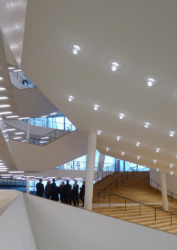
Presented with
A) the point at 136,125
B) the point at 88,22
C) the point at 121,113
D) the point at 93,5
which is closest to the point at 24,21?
the point at 88,22

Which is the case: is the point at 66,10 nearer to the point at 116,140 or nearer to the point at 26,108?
the point at 116,140

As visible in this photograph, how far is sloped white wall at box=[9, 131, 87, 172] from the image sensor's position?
1702 centimetres

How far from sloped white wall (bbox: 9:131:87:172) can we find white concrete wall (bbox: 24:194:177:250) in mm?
5693

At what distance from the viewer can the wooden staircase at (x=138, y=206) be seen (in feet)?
43.3

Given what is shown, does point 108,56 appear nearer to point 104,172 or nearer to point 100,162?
point 104,172

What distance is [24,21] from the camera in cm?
505

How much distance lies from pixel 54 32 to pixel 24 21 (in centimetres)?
57

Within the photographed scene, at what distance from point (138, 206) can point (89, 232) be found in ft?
20.0

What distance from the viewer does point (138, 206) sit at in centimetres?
1653

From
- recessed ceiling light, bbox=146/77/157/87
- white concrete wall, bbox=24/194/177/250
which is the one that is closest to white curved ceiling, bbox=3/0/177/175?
recessed ceiling light, bbox=146/77/157/87

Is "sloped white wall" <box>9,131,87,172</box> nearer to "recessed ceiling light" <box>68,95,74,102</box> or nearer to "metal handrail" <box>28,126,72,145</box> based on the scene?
"metal handrail" <box>28,126,72,145</box>

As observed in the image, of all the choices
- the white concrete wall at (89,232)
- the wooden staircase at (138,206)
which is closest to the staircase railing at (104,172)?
the wooden staircase at (138,206)

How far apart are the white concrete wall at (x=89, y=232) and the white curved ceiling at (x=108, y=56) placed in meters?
4.02

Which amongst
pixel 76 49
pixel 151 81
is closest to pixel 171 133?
pixel 151 81
